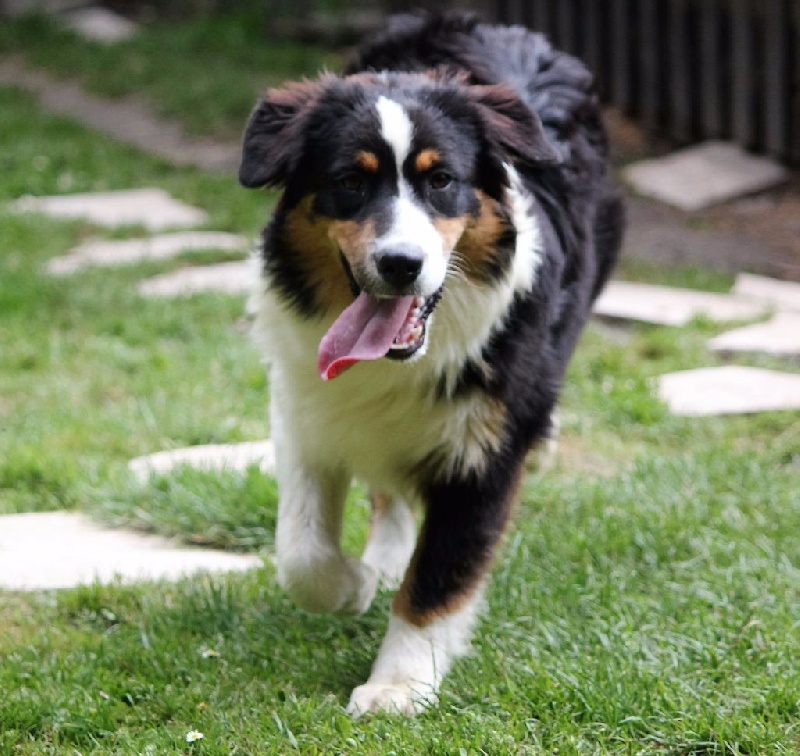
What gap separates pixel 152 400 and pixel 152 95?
614cm

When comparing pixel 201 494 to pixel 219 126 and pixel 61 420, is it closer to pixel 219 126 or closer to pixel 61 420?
pixel 61 420

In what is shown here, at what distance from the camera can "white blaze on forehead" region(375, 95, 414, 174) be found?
10.3 ft

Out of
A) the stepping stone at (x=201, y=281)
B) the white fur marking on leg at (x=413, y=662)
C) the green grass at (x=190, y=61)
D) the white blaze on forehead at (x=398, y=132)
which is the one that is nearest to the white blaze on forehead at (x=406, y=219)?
the white blaze on forehead at (x=398, y=132)

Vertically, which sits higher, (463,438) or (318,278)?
(318,278)

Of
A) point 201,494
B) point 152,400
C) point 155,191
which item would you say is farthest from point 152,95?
point 201,494

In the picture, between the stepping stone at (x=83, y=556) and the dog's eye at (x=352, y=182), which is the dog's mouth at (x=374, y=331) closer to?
the dog's eye at (x=352, y=182)

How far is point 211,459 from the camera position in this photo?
14.7ft

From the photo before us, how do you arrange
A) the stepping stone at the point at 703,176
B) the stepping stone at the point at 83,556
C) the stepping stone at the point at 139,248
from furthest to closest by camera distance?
1. the stepping stone at the point at 703,176
2. the stepping stone at the point at 139,248
3. the stepping stone at the point at 83,556

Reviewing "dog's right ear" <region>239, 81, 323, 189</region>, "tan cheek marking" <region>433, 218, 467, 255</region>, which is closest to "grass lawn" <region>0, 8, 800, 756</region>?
"tan cheek marking" <region>433, 218, 467, 255</region>

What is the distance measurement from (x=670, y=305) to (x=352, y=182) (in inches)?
130

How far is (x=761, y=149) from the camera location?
8820mm

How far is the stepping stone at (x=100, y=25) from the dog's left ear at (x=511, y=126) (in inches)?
371

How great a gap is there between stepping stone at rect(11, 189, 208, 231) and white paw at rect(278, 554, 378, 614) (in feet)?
14.8

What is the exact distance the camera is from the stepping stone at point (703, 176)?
8234mm
